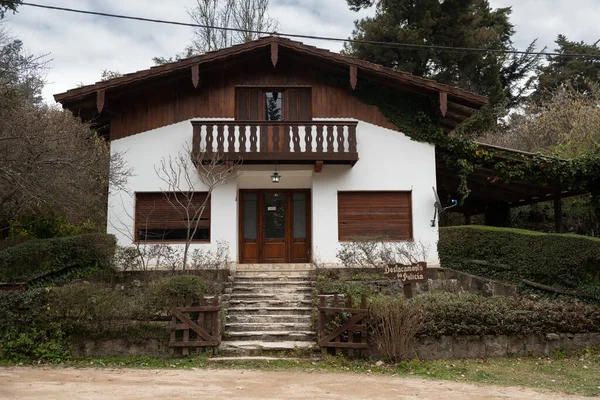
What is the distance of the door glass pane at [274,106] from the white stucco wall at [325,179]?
5.39ft

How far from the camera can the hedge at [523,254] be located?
11.2 metres

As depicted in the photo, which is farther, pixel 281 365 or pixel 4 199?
pixel 4 199

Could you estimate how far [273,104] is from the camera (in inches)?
584

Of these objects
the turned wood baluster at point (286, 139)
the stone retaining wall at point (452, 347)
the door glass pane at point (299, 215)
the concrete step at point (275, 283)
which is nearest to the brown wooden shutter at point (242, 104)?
the turned wood baluster at point (286, 139)

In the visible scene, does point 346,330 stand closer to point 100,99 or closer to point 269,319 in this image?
point 269,319

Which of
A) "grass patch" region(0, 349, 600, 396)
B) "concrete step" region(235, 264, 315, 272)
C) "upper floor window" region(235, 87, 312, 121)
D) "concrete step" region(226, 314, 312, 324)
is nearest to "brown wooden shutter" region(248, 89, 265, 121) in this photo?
"upper floor window" region(235, 87, 312, 121)

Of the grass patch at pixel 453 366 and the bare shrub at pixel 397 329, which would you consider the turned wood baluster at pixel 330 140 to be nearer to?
the bare shrub at pixel 397 329

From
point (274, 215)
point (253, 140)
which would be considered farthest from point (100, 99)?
point (274, 215)

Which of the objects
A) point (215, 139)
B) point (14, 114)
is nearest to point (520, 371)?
point (215, 139)

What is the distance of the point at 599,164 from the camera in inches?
491

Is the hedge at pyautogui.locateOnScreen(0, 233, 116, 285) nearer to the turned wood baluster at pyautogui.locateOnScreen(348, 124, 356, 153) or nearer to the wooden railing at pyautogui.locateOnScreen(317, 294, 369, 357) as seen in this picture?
the wooden railing at pyautogui.locateOnScreen(317, 294, 369, 357)

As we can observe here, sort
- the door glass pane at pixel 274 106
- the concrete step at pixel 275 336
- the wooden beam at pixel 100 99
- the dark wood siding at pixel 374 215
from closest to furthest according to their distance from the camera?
the concrete step at pixel 275 336 < the wooden beam at pixel 100 99 < the dark wood siding at pixel 374 215 < the door glass pane at pixel 274 106

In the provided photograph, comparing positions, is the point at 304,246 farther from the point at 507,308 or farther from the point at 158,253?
the point at 507,308

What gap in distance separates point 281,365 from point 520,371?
4.03 meters
